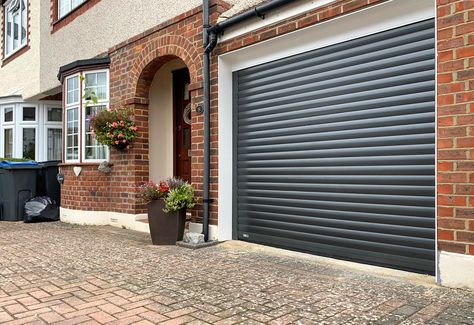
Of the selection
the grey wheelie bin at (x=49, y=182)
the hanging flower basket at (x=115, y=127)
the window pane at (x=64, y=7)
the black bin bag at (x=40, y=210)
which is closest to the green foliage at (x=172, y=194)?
the hanging flower basket at (x=115, y=127)

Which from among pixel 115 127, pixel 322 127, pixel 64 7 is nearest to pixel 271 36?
pixel 322 127

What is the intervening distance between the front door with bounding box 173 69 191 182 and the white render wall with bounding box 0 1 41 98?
539cm

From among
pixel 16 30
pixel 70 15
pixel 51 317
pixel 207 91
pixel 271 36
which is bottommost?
pixel 51 317

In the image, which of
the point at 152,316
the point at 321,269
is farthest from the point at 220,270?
the point at 152,316

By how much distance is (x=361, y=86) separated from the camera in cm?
461

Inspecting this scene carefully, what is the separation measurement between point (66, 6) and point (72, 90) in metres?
2.94

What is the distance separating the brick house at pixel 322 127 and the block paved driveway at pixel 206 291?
0.50m

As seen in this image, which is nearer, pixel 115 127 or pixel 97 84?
pixel 115 127

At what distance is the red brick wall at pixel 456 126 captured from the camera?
139 inches

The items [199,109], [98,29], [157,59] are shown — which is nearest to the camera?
[199,109]

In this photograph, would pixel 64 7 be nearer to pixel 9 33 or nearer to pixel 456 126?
pixel 9 33

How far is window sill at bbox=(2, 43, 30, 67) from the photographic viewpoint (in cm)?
1263

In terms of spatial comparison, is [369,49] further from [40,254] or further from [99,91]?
[99,91]

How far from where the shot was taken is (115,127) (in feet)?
24.1
